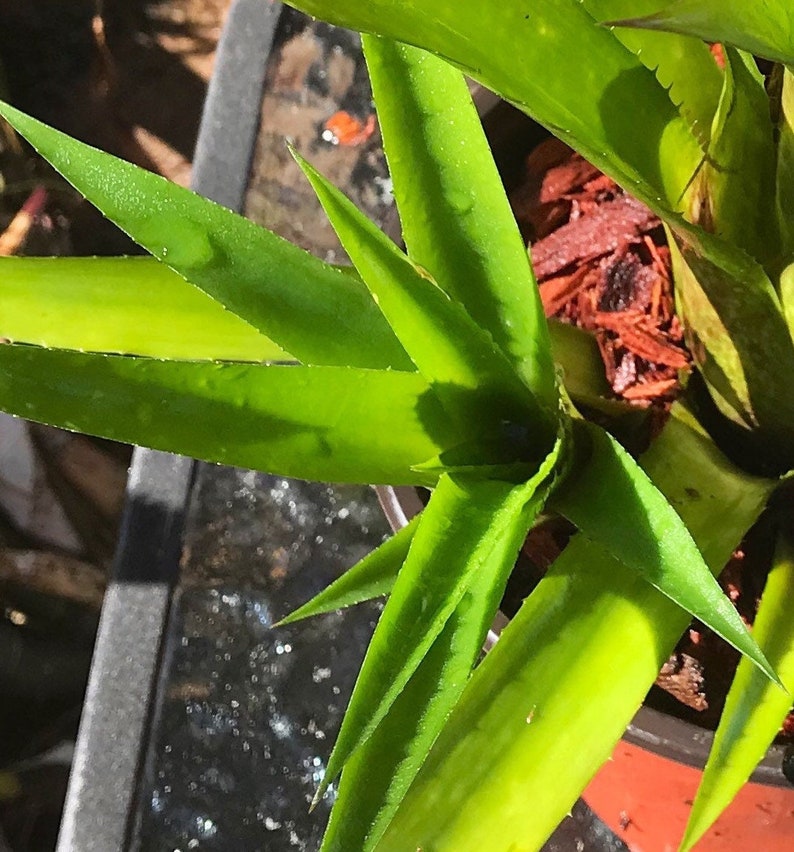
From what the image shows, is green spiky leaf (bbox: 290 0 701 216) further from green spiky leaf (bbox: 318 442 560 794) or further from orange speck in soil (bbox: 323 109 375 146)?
orange speck in soil (bbox: 323 109 375 146)

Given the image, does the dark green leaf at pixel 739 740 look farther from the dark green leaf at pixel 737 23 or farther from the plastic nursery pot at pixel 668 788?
the dark green leaf at pixel 737 23

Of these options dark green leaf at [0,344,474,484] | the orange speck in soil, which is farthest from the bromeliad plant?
the orange speck in soil

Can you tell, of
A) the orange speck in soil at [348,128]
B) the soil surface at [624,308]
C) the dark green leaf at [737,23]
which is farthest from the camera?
the orange speck in soil at [348,128]

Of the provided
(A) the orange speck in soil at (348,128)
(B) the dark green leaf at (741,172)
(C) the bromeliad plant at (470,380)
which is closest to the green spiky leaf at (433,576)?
(C) the bromeliad plant at (470,380)

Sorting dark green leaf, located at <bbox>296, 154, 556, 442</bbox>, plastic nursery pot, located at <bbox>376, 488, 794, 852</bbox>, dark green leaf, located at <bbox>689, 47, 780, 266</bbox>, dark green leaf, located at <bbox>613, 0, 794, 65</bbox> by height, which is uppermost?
dark green leaf, located at <bbox>613, 0, 794, 65</bbox>

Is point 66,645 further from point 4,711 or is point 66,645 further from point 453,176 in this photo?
point 453,176
